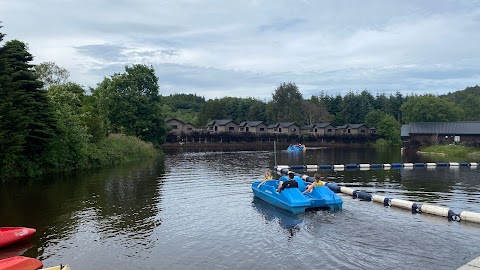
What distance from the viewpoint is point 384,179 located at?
Result: 36.3 meters

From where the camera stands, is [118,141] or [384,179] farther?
[118,141]

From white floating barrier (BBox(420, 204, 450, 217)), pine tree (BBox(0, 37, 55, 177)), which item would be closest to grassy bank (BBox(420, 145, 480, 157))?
white floating barrier (BBox(420, 204, 450, 217))

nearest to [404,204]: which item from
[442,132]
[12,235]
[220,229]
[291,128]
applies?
[220,229]

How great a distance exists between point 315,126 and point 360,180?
8199 centimetres

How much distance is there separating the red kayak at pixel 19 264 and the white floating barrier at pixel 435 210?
1794cm

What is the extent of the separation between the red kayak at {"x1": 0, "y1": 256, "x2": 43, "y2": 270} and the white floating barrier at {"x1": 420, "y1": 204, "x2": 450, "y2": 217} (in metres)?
17.9

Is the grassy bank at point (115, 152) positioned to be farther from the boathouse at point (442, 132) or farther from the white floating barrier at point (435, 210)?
the boathouse at point (442, 132)

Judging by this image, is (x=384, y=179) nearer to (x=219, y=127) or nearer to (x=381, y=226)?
(x=381, y=226)

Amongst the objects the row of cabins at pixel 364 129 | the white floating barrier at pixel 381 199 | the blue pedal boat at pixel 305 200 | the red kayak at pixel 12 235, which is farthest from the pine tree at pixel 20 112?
the row of cabins at pixel 364 129

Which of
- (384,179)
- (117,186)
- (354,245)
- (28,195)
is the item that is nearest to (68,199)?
(28,195)

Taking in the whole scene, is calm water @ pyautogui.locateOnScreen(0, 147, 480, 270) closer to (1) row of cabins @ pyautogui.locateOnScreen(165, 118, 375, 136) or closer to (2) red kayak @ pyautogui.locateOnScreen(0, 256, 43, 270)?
(2) red kayak @ pyautogui.locateOnScreen(0, 256, 43, 270)

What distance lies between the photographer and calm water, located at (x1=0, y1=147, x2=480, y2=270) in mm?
14844

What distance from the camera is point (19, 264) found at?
1305 centimetres

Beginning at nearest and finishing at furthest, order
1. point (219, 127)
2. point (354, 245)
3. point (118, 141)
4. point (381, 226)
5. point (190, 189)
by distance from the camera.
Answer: point (354, 245) < point (381, 226) < point (190, 189) < point (118, 141) < point (219, 127)
